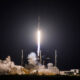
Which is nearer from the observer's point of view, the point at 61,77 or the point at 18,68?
the point at 61,77

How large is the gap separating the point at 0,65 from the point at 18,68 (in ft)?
12.7

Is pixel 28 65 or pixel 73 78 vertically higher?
pixel 28 65

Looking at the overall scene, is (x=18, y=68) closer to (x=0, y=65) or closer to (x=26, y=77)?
(x=0, y=65)

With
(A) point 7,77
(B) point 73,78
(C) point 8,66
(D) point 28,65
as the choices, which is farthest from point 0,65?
(B) point 73,78

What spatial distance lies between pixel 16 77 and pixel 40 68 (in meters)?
21.0

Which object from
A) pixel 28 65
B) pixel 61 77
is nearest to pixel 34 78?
pixel 61 77

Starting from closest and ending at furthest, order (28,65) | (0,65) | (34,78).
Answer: (34,78)
(0,65)
(28,65)

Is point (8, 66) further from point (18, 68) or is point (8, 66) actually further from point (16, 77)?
point (16, 77)

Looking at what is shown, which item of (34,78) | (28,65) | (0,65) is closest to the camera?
(34,78)

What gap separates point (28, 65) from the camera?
60031mm

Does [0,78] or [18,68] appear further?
[18,68]

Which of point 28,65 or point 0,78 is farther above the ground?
point 28,65

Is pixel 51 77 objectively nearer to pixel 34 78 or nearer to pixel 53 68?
pixel 34 78

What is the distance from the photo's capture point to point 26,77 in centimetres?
3622
